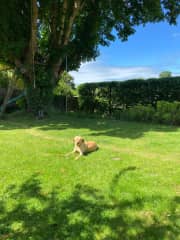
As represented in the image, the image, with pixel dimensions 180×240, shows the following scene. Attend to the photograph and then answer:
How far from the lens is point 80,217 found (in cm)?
283

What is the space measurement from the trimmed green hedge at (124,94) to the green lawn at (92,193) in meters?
5.65

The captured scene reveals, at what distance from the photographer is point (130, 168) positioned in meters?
4.21

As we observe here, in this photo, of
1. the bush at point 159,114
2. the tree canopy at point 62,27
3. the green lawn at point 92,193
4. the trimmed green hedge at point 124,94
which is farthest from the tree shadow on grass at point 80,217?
the tree canopy at point 62,27

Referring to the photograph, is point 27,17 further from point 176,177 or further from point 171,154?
point 176,177

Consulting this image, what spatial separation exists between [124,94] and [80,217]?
33.2ft

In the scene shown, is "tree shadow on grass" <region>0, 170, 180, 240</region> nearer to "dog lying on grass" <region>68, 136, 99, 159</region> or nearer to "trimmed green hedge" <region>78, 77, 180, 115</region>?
"dog lying on grass" <region>68, 136, 99, 159</region>

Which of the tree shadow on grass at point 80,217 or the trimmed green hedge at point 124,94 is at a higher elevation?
the trimmed green hedge at point 124,94

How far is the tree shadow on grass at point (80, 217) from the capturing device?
8.23 ft

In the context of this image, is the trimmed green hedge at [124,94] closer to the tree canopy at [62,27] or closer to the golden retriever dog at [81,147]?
the tree canopy at [62,27]

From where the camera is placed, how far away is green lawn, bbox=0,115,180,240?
259 centimetres

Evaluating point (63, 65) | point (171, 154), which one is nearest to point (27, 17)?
point (63, 65)

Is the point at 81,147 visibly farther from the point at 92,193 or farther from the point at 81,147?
the point at 92,193

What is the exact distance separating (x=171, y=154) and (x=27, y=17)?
400 inches

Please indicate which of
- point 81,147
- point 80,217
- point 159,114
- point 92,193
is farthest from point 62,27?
point 80,217
